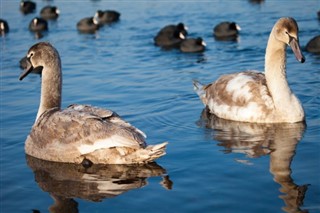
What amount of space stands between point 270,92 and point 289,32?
1121 millimetres

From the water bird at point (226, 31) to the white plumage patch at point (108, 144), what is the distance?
1305cm

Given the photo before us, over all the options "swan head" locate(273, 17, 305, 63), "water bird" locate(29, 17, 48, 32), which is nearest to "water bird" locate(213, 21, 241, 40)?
"water bird" locate(29, 17, 48, 32)

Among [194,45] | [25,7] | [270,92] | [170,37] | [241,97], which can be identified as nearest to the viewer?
[270,92]

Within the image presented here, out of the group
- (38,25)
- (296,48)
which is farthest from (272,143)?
(38,25)

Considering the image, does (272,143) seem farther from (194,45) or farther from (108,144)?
(194,45)

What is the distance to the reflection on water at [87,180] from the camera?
8.78 meters

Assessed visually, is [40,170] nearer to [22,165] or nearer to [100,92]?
[22,165]

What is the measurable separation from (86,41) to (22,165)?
46.6 ft

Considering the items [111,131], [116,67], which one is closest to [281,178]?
[111,131]

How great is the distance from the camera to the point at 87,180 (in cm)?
941

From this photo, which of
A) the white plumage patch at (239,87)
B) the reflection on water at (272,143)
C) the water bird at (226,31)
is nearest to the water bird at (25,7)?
the water bird at (226,31)

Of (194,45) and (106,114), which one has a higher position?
(106,114)

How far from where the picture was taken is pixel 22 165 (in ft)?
34.0

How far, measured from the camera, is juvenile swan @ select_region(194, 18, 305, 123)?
1183 cm
